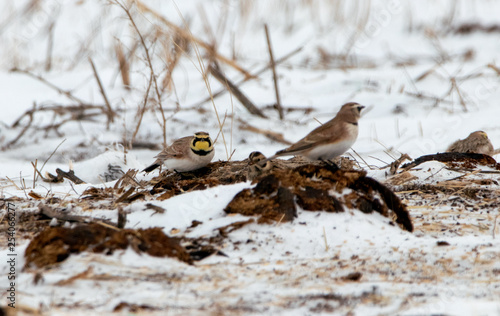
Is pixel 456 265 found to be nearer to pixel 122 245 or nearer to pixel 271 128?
pixel 122 245

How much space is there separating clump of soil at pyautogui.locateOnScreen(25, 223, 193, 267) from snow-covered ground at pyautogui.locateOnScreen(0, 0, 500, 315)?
69 millimetres

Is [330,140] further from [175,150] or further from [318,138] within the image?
[175,150]

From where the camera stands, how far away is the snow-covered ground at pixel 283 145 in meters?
2.94

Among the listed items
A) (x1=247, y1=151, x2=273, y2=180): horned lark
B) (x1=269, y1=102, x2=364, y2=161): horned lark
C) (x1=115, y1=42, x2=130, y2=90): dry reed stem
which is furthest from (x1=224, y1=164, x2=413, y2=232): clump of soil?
(x1=115, y1=42, x2=130, y2=90): dry reed stem

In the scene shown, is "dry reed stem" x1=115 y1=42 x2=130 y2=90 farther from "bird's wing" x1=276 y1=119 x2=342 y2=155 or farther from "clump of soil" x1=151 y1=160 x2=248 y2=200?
"bird's wing" x1=276 y1=119 x2=342 y2=155

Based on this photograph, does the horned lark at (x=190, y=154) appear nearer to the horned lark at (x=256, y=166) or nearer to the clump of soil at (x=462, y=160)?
the horned lark at (x=256, y=166)

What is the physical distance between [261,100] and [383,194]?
6185mm

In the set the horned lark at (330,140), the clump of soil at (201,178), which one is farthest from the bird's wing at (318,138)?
the clump of soil at (201,178)

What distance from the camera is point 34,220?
13.5ft

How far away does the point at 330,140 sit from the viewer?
14.0ft

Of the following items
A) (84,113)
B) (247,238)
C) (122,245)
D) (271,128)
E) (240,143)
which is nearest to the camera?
(122,245)

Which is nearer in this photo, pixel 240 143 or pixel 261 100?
pixel 240 143

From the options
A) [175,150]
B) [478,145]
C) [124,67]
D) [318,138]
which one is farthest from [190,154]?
[124,67]

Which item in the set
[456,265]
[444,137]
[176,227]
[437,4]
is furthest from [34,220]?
[437,4]
